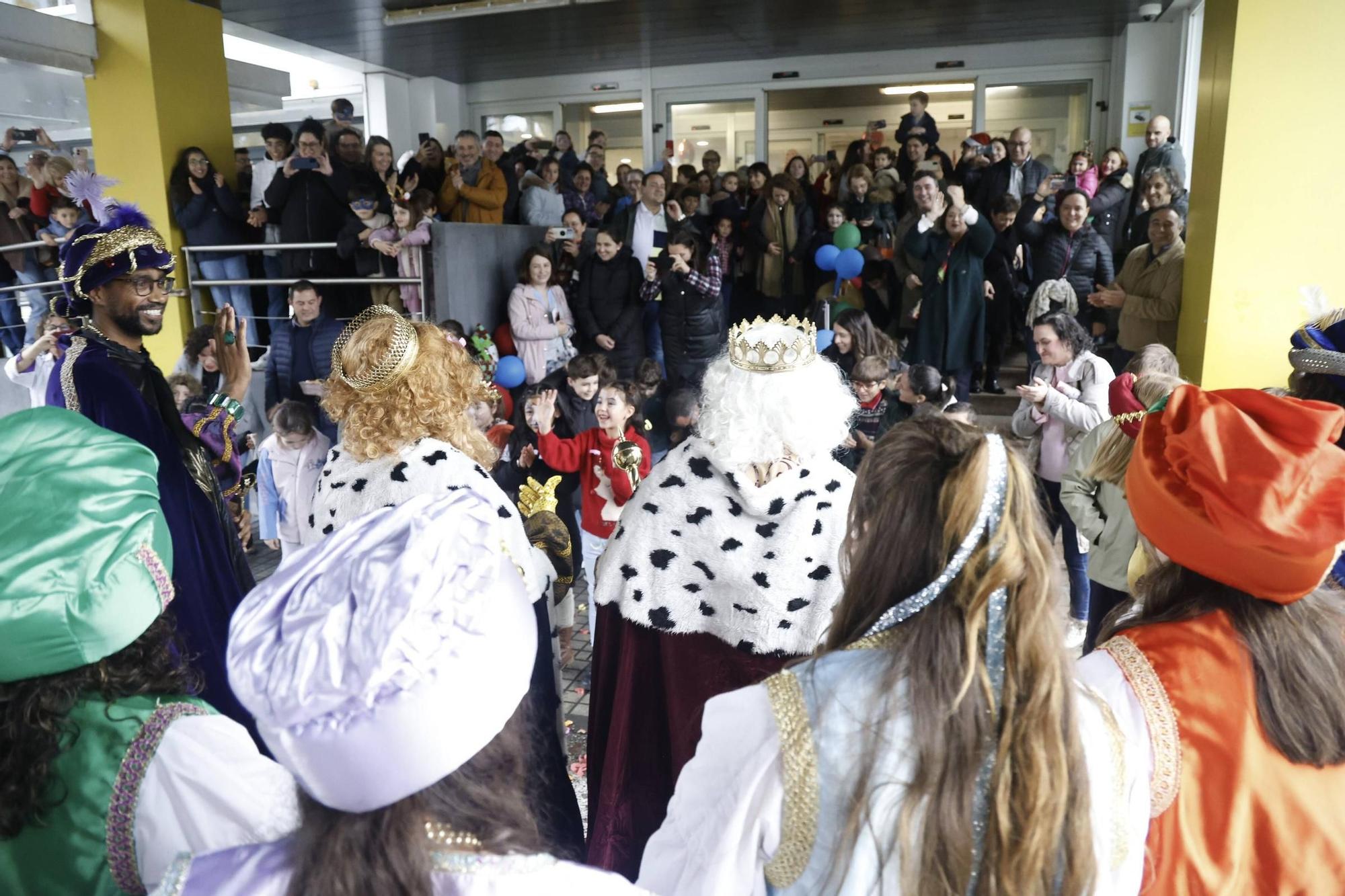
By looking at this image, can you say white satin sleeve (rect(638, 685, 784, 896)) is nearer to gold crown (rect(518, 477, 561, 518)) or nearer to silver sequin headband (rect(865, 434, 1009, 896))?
silver sequin headband (rect(865, 434, 1009, 896))

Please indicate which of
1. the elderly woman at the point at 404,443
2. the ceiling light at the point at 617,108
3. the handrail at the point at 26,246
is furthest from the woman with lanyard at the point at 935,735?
the ceiling light at the point at 617,108

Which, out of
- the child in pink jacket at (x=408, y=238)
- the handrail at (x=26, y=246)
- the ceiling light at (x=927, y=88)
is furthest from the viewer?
the ceiling light at (x=927, y=88)

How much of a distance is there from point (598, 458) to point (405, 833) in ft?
11.2

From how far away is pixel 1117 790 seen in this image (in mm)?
1245

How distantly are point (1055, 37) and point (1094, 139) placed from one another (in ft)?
4.39

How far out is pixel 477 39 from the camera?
11891 mm

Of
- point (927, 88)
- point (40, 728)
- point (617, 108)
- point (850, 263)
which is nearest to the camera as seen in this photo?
point (40, 728)

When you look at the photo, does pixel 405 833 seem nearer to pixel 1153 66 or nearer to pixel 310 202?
pixel 310 202

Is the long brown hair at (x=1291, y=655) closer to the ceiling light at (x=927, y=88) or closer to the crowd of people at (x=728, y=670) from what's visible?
the crowd of people at (x=728, y=670)

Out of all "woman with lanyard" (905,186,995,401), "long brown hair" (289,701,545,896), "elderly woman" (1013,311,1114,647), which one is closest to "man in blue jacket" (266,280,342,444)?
"woman with lanyard" (905,186,995,401)

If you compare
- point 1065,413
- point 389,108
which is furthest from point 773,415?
point 389,108

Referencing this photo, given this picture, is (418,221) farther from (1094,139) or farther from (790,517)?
(1094,139)

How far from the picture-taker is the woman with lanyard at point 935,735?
1.17m

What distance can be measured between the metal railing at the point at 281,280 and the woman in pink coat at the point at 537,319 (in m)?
0.72
